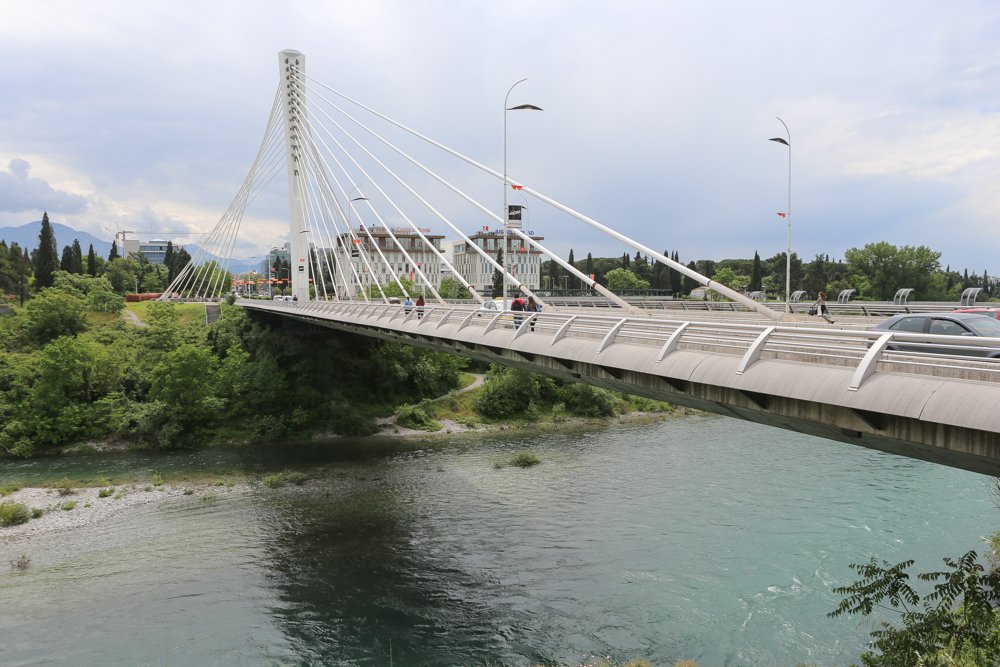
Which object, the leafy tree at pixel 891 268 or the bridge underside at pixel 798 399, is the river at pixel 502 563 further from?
the leafy tree at pixel 891 268

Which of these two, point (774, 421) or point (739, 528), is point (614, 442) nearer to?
point (739, 528)

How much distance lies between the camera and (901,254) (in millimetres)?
65062

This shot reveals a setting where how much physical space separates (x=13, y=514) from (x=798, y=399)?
84.1 ft

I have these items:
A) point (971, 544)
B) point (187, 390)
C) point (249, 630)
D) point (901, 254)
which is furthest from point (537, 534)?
point (901, 254)

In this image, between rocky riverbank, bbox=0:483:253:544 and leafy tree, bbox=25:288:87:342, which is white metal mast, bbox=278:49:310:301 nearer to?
leafy tree, bbox=25:288:87:342

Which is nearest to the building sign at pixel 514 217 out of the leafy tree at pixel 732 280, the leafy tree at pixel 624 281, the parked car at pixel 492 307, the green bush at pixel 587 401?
the parked car at pixel 492 307

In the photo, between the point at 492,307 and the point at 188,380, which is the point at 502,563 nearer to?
the point at 492,307

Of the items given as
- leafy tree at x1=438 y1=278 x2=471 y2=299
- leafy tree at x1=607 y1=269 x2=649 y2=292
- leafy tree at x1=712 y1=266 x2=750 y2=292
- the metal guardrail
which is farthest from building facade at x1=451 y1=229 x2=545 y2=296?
the metal guardrail

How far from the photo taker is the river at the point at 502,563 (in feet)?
47.6

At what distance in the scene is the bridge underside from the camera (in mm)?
7067

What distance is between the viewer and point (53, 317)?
47.7m

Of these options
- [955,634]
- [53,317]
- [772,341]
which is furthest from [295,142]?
[955,634]

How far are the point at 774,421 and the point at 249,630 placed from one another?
12.5m

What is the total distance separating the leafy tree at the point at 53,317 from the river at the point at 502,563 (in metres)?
22.1
